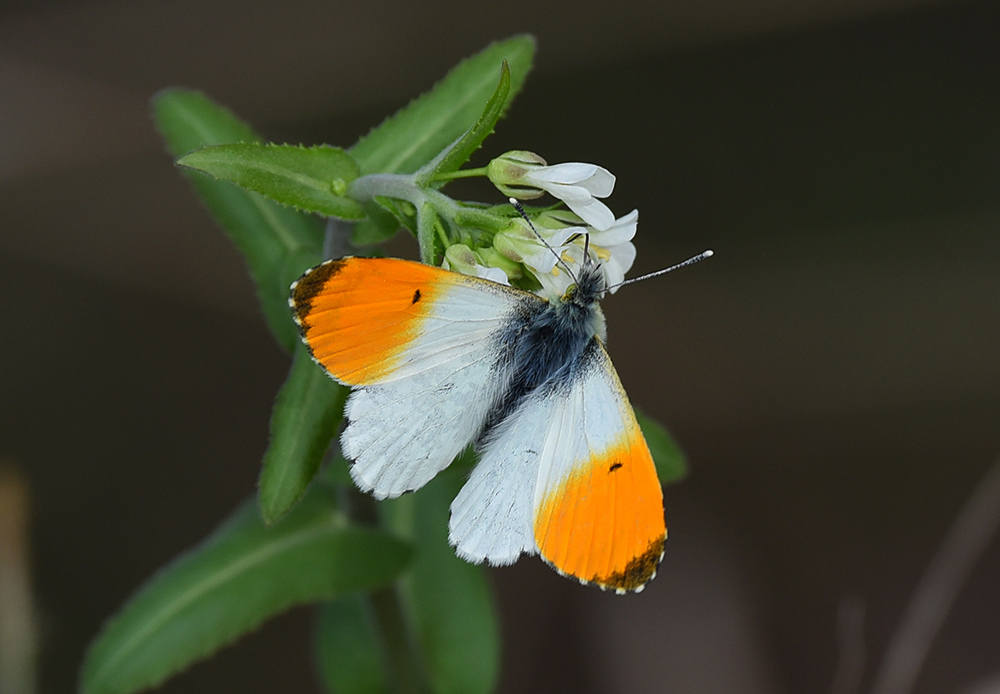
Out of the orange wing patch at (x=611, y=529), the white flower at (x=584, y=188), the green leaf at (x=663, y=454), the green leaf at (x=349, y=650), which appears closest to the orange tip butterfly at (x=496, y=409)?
the orange wing patch at (x=611, y=529)

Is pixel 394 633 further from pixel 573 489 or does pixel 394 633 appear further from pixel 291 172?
pixel 291 172

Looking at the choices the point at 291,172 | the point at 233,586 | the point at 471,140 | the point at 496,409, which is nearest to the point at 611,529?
the point at 496,409

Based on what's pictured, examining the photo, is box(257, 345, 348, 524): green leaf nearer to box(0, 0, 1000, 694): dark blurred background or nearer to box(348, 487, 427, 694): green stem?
box(348, 487, 427, 694): green stem

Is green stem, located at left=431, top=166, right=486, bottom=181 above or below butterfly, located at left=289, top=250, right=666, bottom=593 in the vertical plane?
above

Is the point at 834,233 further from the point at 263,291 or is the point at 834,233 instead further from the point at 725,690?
the point at 263,291

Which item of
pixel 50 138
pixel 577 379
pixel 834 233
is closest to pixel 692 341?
pixel 834 233

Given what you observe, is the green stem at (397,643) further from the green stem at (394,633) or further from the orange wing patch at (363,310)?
the orange wing patch at (363,310)

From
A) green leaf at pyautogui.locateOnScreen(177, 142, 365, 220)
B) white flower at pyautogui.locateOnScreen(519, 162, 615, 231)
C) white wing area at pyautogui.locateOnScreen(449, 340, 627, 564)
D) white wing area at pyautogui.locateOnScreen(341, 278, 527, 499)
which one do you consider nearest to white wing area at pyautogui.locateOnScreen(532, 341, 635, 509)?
white wing area at pyautogui.locateOnScreen(449, 340, 627, 564)
